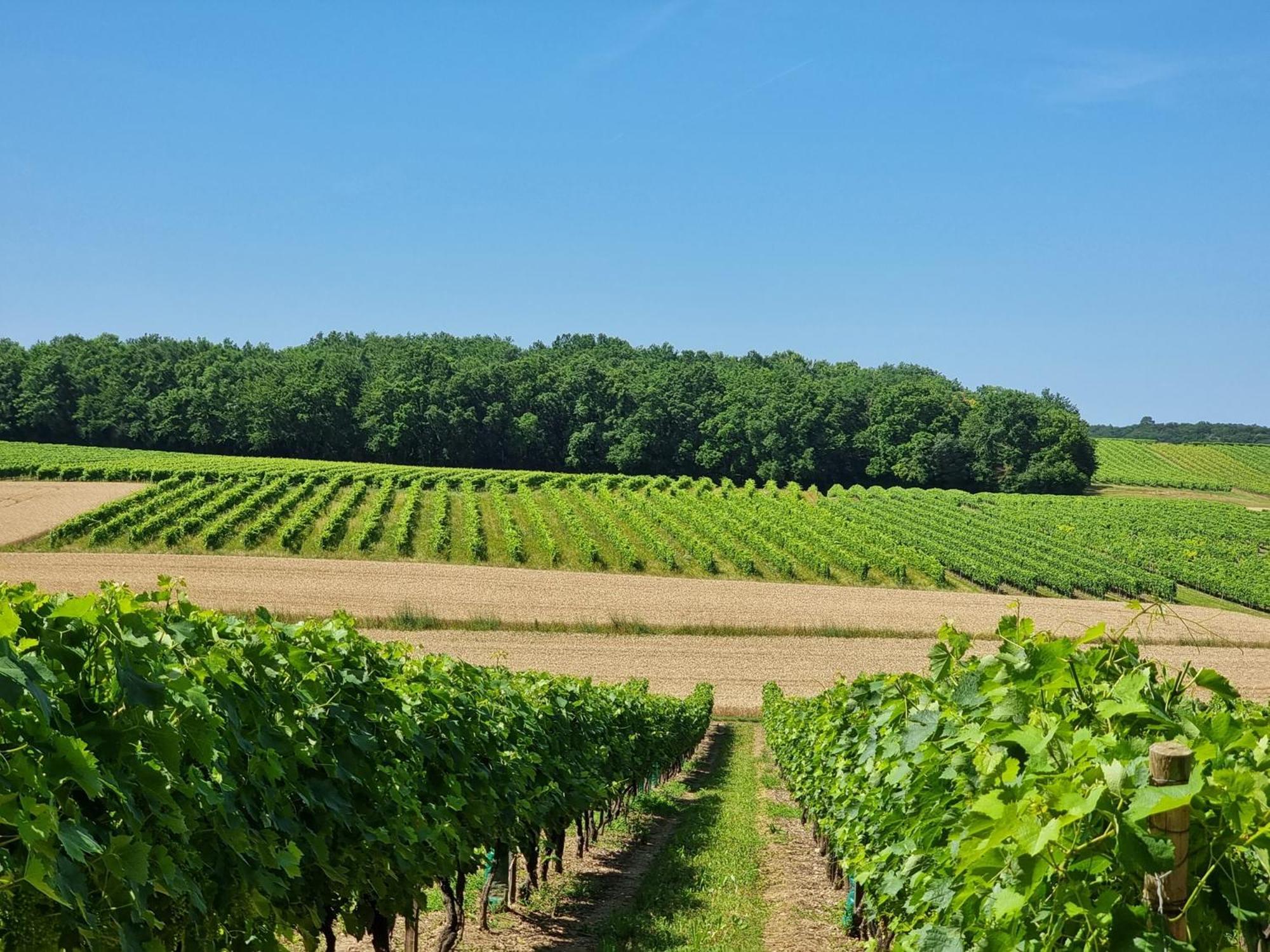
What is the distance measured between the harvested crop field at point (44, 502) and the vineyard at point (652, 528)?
4.45 feet

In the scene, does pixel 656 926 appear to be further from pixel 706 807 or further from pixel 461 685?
pixel 706 807

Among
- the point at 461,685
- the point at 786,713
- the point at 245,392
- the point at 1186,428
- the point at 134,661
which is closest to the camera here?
the point at 134,661

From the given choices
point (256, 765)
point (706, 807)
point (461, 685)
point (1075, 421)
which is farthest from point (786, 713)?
point (1075, 421)

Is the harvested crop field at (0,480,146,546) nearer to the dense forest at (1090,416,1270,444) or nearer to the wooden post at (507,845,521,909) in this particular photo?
the wooden post at (507,845,521,909)

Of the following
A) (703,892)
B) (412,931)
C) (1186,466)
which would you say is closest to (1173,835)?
(412,931)

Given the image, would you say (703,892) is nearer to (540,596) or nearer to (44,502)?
(540,596)

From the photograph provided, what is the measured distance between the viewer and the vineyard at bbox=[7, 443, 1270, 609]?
45.6m

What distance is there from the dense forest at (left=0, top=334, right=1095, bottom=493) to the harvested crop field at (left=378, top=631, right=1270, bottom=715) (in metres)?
55.4

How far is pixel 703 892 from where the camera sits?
9.66 metres

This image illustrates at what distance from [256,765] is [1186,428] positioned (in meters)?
207

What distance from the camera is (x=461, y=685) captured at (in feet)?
24.0

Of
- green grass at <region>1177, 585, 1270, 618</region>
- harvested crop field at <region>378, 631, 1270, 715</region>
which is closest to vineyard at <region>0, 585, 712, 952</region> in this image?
harvested crop field at <region>378, 631, 1270, 715</region>

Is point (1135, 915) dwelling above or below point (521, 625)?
above

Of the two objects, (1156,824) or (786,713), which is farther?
(786,713)
